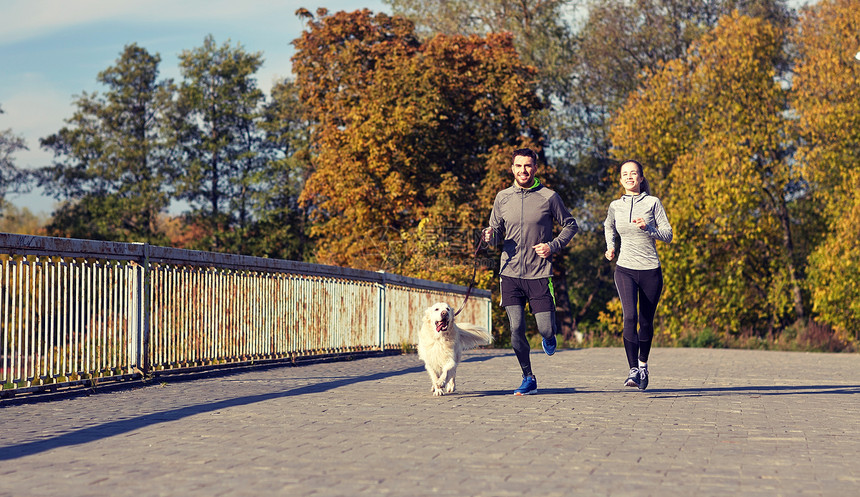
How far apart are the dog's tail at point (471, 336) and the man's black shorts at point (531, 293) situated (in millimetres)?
736

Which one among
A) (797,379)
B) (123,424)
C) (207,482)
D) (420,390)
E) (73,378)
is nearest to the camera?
Answer: (207,482)

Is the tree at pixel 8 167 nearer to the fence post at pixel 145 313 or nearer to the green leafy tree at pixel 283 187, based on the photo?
the green leafy tree at pixel 283 187

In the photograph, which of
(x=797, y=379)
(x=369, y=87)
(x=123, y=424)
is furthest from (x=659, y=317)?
(x=123, y=424)

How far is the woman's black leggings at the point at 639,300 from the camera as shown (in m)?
9.62

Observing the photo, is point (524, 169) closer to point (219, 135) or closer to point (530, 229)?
point (530, 229)

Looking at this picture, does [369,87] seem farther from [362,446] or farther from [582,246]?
[362,446]

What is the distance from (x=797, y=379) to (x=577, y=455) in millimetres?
7600

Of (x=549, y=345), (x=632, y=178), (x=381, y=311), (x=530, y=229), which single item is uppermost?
(x=632, y=178)

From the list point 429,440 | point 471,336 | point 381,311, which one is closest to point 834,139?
point 381,311

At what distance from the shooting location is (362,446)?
605cm

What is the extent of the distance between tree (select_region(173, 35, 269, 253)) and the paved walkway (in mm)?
45498

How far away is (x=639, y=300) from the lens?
9.80 metres

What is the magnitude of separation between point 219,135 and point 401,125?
23902mm

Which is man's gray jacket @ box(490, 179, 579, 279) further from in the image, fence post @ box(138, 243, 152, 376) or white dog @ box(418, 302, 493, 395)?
fence post @ box(138, 243, 152, 376)
